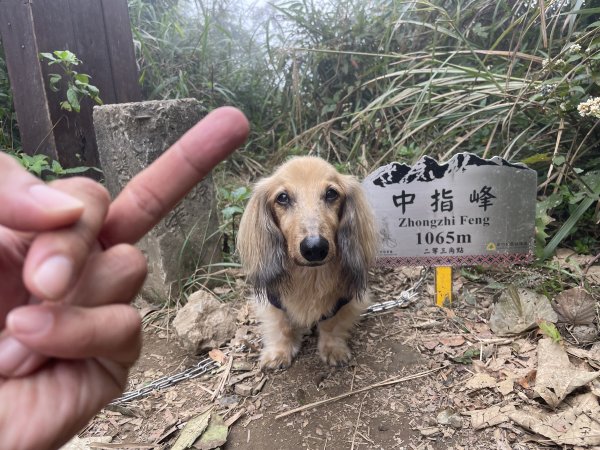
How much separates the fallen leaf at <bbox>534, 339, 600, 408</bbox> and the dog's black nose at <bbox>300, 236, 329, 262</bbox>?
1.16 metres

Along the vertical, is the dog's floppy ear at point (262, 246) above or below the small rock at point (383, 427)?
above

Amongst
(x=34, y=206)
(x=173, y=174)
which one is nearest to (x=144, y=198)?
(x=173, y=174)

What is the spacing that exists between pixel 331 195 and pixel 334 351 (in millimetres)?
924

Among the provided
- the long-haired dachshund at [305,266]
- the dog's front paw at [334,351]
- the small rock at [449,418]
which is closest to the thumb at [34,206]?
the long-haired dachshund at [305,266]

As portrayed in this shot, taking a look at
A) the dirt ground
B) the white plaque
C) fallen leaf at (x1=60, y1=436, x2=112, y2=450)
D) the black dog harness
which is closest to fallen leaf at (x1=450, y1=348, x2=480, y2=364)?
the dirt ground

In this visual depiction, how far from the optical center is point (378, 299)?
2936 mm

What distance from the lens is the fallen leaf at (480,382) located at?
1.97 meters

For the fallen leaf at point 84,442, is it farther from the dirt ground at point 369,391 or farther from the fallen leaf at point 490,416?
the fallen leaf at point 490,416

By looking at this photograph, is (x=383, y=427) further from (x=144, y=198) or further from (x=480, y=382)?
(x=144, y=198)

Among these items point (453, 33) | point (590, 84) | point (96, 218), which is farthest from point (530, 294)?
point (453, 33)

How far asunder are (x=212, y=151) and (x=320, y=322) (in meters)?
1.87

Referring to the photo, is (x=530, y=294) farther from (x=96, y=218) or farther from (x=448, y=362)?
(x=96, y=218)

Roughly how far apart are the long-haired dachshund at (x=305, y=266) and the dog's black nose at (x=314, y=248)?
18 cm

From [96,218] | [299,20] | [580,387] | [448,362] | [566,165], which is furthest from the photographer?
[299,20]
